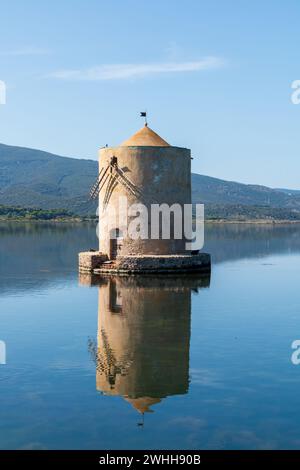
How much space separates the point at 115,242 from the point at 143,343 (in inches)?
512

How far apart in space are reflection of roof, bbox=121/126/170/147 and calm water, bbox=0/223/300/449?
6.43 m

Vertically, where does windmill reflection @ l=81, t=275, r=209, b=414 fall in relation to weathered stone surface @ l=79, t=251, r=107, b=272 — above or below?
below

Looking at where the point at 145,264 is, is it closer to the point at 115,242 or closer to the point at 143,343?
the point at 115,242

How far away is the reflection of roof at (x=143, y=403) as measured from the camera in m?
9.32

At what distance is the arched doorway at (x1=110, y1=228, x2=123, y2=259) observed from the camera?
2572 cm

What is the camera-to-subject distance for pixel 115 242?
85.0ft

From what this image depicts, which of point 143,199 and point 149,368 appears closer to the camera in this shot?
point 149,368

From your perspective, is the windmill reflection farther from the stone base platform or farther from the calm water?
the stone base platform

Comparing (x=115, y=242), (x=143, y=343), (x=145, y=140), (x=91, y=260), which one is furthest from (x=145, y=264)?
(x=143, y=343)

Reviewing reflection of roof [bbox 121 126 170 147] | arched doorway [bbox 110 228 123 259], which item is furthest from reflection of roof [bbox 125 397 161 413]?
reflection of roof [bbox 121 126 170 147]

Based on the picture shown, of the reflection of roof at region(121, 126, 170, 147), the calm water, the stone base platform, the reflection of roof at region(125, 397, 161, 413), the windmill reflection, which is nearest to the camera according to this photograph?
the calm water

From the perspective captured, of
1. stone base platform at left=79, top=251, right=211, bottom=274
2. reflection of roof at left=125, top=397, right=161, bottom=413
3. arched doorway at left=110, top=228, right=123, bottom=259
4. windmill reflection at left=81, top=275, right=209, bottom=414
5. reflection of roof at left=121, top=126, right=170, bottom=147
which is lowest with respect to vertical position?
reflection of roof at left=125, top=397, right=161, bottom=413
